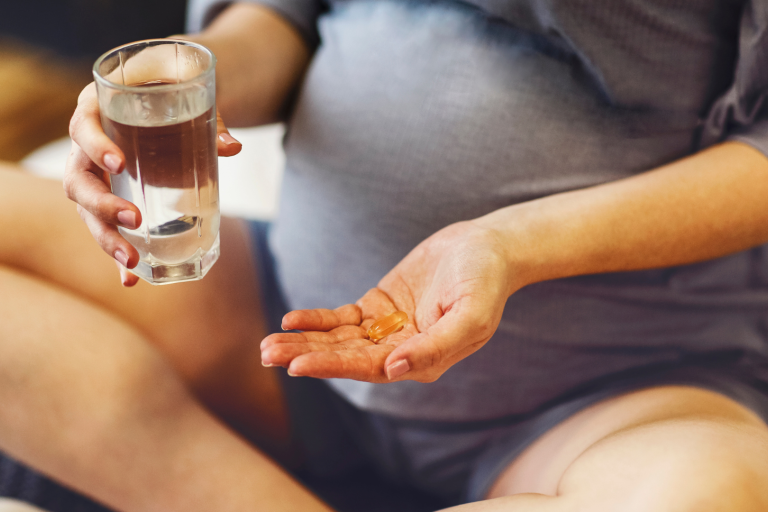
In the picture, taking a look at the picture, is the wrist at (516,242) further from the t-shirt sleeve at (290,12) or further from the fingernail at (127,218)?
the t-shirt sleeve at (290,12)

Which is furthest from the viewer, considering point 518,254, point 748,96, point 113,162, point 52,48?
point 52,48

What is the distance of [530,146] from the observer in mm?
611

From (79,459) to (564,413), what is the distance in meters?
0.49

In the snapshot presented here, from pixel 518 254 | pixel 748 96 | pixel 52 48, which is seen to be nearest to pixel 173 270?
pixel 518 254

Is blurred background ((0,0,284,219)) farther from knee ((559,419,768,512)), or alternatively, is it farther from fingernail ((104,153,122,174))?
knee ((559,419,768,512))

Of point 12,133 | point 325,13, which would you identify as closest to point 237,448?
point 325,13

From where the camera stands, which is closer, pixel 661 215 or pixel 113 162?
pixel 113 162

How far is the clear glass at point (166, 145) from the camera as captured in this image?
0.42 m

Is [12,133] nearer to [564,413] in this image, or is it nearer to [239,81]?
[239,81]

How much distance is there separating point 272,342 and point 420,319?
0.13m

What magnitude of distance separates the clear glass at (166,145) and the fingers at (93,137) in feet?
0.03

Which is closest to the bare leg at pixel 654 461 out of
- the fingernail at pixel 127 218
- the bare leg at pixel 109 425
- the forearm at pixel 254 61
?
the bare leg at pixel 109 425

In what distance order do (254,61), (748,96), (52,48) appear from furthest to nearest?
(52,48), (254,61), (748,96)

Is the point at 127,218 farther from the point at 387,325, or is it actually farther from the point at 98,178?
the point at 387,325
